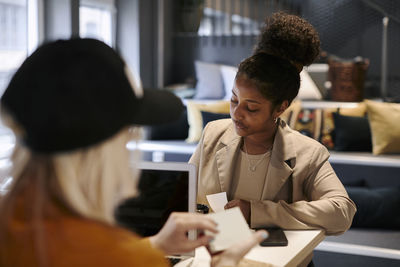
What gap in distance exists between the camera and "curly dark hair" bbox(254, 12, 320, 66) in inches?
75.2

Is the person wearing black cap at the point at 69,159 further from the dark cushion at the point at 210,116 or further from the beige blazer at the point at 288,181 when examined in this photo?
the dark cushion at the point at 210,116

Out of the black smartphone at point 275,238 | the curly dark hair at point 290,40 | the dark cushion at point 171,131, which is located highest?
the curly dark hair at point 290,40

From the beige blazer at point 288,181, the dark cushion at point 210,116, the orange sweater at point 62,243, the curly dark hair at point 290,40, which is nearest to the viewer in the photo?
the orange sweater at point 62,243

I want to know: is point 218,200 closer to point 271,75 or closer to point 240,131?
point 240,131

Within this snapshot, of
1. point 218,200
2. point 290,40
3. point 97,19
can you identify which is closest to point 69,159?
point 218,200

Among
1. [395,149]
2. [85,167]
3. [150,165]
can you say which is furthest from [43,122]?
[395,149]

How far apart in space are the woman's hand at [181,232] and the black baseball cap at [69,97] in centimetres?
38

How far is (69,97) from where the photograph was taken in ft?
2.37

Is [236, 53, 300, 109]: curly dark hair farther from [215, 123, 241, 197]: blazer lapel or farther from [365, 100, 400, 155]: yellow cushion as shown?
[365, 100, 400, 155]: yellow cushion

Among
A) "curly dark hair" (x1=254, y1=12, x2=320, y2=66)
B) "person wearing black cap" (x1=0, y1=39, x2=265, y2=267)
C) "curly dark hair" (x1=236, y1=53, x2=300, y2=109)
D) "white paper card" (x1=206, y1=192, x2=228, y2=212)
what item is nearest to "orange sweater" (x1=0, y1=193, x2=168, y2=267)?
"person wearing black cap" (x1=0, y1=39, x2=265, y2=267)

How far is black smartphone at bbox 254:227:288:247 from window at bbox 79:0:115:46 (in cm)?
309

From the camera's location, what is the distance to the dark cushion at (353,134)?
A: 407 cm

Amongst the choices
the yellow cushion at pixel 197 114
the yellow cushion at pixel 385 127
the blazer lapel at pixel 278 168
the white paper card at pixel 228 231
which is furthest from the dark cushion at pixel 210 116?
the white paper card at pixel 228 231

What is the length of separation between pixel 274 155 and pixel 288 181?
0.35 ft
